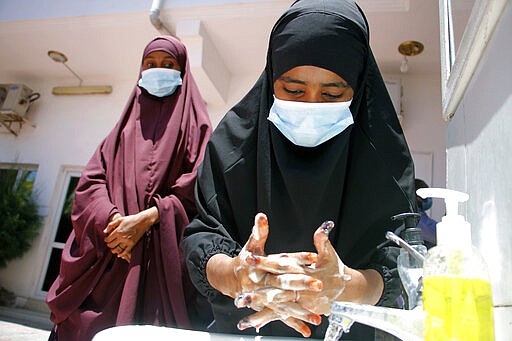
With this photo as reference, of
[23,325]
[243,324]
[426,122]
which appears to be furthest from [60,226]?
[243,324]

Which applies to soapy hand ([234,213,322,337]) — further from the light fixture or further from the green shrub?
the light fixture

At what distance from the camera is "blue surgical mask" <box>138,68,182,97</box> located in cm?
187

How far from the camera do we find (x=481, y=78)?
0.71m

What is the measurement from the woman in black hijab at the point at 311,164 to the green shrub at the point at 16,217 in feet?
12.6

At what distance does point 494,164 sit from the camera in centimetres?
61

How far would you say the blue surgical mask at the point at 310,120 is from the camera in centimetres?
103

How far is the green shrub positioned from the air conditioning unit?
74 cm

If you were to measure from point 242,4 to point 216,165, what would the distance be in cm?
271

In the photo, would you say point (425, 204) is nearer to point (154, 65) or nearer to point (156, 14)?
point (154, 65)

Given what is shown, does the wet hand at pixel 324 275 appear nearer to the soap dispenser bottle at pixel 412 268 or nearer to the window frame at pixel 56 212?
the soap dispenser bottle at pixel 412 268

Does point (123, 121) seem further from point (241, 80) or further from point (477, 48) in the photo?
point (241, 80)

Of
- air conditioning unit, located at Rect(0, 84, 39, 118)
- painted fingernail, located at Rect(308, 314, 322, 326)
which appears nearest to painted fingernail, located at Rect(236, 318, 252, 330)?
painted fingernail, located at Rect(308, 314, 322, 326)

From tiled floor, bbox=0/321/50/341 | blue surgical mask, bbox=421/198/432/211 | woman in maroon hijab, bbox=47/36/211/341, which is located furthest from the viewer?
tiled floor, bbox=0/321/50/341

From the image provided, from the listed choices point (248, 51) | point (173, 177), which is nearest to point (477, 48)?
point (173, 177)
